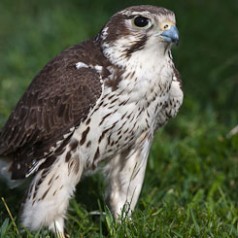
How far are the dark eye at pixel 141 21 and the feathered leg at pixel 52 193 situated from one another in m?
0.90

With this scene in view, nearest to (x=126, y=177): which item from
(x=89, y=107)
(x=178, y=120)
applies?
(x=89, y=107)

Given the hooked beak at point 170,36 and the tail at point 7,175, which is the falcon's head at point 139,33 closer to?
the hooked beak at point 170,36

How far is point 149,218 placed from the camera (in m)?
4.94

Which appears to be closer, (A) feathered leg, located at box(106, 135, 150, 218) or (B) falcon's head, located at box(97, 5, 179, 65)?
(B) falcon's head, located at box(97, 5, 179, 65)

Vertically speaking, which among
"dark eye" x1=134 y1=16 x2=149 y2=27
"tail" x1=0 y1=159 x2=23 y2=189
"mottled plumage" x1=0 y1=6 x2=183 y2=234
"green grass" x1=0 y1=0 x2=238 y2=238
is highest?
"dark eye" x1=134 y1=16 x2=149 y2=27

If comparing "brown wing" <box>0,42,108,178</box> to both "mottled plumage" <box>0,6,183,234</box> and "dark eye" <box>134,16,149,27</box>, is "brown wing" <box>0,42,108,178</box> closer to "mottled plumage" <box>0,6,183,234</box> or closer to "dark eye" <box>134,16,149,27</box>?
"mottled plumage" <box>0,6,183,234</box>

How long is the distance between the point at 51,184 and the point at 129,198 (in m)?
0.63

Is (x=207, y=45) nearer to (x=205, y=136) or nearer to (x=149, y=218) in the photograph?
(x=205, y=136)

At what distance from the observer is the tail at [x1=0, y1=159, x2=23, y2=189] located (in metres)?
5.17

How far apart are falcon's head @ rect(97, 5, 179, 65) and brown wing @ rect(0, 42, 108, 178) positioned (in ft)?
0.49

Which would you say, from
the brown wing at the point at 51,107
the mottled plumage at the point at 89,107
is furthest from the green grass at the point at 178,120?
the brown wing at the point at 51,107

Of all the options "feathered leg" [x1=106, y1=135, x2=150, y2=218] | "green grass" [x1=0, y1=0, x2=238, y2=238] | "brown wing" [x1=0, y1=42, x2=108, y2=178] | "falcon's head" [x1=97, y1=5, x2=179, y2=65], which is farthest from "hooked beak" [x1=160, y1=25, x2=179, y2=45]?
"green grass" [x1=0, y1=0, x2=238, y2=238]

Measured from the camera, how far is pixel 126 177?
17.3 ft

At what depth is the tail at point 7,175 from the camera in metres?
5.17
